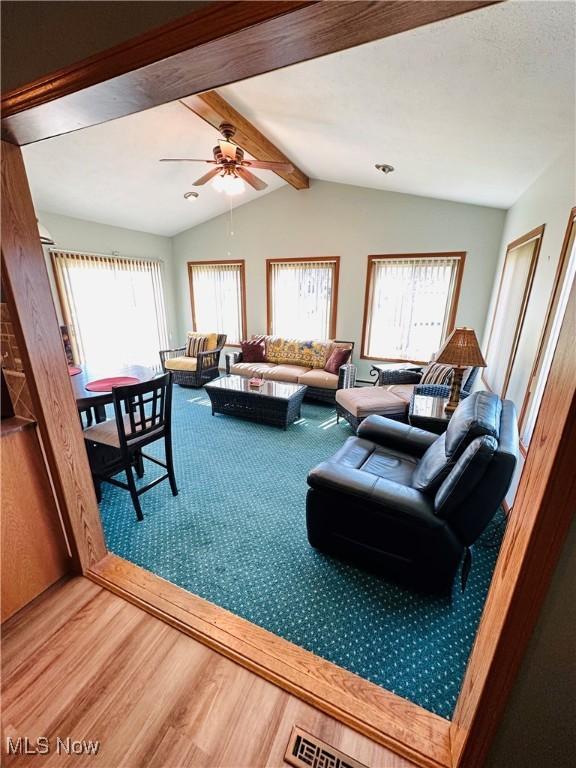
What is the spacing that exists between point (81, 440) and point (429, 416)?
2304mm

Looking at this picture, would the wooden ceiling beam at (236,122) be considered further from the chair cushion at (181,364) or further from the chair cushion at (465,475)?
the chair cushion at (181,364)

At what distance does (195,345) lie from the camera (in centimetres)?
527

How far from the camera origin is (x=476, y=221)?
3697 mm

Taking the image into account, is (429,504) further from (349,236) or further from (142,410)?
(349,236)

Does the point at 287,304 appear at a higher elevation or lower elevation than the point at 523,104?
lower

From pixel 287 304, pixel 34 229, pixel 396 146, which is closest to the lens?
pixel 34 229

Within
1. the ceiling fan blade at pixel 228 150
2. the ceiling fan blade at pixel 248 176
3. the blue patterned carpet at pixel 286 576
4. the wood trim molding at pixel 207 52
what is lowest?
the blue patterned carpet at pixel 286 576

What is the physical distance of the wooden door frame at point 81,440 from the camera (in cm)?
59

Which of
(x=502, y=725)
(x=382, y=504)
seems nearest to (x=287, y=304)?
(x=382, y=504)

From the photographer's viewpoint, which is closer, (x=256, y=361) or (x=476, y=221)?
(x=476, y=221)

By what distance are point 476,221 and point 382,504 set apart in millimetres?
3851

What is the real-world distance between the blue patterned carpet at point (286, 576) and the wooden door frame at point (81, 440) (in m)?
0.26

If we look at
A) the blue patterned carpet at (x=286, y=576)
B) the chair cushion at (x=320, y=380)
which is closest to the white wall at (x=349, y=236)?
the chair cushion at (x=320, y=380)

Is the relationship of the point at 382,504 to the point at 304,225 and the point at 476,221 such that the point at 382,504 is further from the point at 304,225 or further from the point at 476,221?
the point at 304,225
